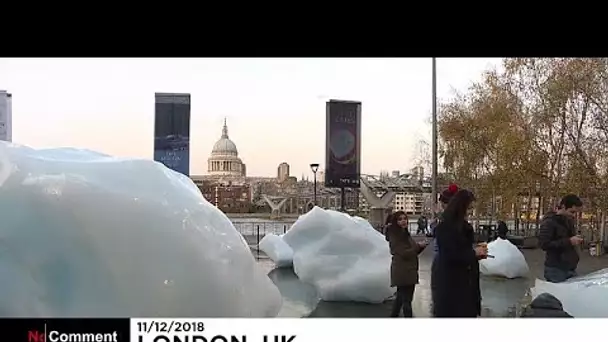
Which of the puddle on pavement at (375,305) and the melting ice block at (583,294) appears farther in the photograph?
the puddle on pavement at (375,305)

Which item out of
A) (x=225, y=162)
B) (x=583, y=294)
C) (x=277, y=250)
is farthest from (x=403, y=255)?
(x=277, y=250)

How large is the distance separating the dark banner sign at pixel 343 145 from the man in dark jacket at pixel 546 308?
1.30m

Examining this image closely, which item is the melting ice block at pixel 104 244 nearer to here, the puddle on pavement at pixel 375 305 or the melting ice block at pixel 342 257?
the puddle on pavement at pixel 375 305

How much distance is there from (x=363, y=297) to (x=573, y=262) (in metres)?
1.90

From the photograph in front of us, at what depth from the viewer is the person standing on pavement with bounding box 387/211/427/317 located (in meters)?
4.24

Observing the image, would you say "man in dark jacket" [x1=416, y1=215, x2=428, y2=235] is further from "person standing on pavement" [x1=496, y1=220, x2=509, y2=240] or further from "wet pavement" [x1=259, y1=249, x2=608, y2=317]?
"person standing on pavement" [x1=496, y1=220, x2=509, y2=240]

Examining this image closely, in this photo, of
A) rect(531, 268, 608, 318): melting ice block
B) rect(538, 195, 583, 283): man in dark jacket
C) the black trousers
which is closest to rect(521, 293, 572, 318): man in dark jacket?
rect(531, 268, 608, 318): melting ice block

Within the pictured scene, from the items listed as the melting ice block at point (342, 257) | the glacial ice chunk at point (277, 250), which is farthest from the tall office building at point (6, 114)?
the melting ice block at point (342, 257)

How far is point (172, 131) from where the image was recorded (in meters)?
3.78

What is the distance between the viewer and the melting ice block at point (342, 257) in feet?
17.9

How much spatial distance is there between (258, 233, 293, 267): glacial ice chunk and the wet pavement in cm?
8

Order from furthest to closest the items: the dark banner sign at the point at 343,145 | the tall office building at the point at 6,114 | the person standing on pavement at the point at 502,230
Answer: the person standing on pavement at the point at 502,230 → the dark banner sign at the point at 343,145 → the tall office building at the point at 6,114
